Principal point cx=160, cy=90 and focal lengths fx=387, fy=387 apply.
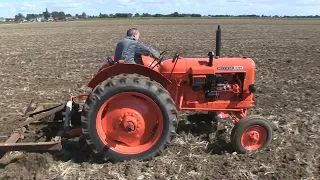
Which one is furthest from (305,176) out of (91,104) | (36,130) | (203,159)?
(36,130)

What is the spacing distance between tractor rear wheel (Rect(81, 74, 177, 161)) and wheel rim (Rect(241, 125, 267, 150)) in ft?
3.33

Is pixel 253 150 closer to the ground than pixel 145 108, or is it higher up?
closer to the ground

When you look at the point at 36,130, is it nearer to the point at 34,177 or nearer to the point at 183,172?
the point at 34,177

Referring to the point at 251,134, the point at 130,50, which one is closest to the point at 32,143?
the point at 130,50

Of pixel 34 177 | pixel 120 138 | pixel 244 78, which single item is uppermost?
pixel 244 78

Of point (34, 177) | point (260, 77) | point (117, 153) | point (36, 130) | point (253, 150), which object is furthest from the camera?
point (260, 77)

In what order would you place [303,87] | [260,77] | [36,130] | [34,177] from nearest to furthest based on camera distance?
[34,177] → [36,130] → [303,87] → [260,77]

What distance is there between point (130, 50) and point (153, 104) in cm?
89

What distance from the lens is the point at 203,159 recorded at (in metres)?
4.97

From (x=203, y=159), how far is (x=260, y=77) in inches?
245

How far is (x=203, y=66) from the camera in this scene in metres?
5.22

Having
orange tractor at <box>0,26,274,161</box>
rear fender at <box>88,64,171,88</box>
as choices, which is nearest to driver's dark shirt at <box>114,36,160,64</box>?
orange tractor at <box>0,26,274,161</box>

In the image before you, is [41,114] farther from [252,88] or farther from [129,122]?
[252,88]

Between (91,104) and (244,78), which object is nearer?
(91,104)
